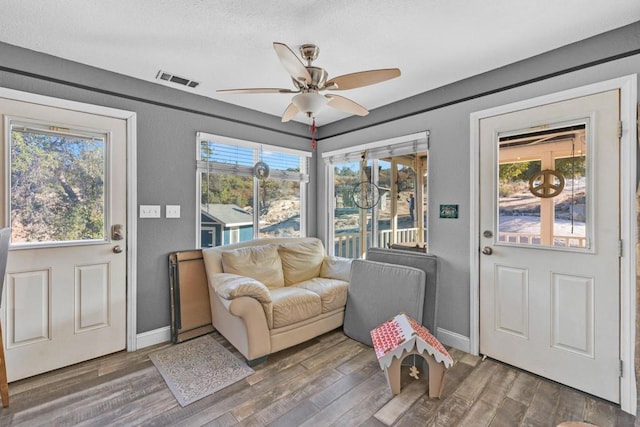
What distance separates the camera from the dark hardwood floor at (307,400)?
5.74ft

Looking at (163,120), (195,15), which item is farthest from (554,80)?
(163,120)

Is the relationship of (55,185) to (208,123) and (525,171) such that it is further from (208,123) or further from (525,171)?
(525,171)

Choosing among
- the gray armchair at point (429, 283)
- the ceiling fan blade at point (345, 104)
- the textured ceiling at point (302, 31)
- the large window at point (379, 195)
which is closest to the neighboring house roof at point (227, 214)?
the large window at point (379, 195)

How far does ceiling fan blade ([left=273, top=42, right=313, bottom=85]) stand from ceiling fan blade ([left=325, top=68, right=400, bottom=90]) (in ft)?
0.56

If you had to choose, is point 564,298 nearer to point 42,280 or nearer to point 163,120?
point 163,120

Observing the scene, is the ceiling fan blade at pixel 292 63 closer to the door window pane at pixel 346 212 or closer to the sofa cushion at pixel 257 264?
the sofa cushion at pixel 257 264

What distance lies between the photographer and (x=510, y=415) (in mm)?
1794

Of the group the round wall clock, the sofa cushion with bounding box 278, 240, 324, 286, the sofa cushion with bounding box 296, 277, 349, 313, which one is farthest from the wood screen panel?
the round wall clock

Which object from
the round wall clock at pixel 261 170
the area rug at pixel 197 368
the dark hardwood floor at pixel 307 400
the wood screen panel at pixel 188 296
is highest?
the round wall clock at pixel 261 170

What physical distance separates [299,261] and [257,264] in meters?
0.55

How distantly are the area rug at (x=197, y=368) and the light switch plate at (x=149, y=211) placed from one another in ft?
4.07

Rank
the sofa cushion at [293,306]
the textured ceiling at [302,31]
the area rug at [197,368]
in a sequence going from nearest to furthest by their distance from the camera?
1. the textured ceiling at [302,31]
2. the area rug at [197,368]
3. the sofa cushion at [293,306]

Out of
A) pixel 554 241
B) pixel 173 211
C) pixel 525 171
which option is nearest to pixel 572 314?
pixel 554 241

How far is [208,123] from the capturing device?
10.0ft
